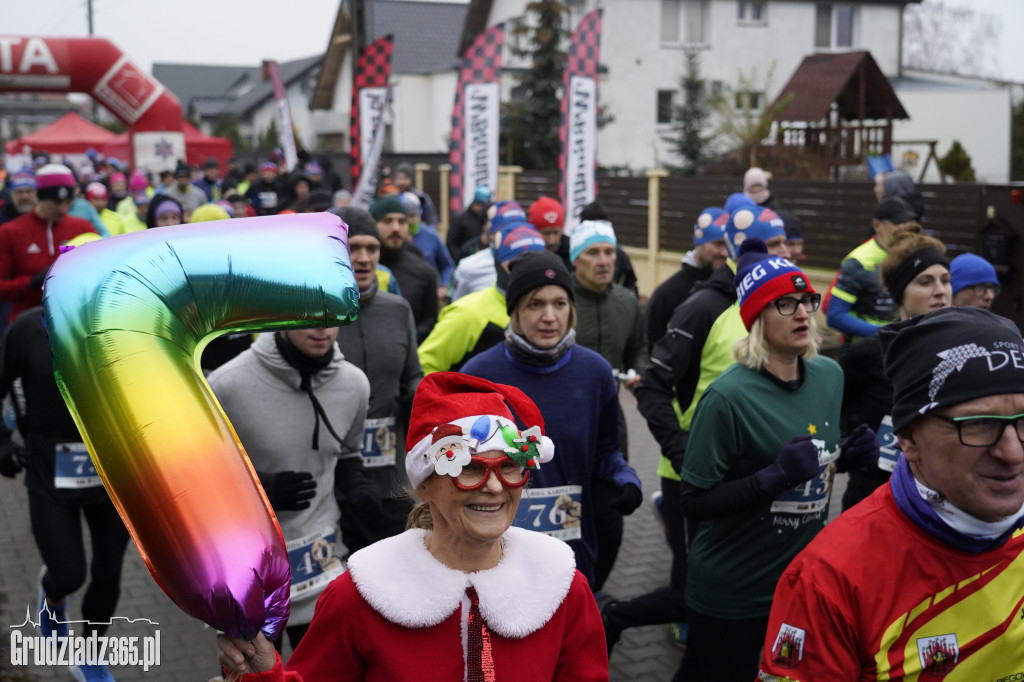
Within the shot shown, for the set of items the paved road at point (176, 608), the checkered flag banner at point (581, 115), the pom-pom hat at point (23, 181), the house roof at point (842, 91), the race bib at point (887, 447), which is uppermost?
the house roof at point (842, 91)

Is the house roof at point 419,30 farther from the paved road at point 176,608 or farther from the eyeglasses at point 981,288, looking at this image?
the eyeglasses at point 981,288

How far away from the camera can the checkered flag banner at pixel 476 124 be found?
14.6 meters

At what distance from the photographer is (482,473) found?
8.14ft

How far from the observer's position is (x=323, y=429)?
418 centimetres

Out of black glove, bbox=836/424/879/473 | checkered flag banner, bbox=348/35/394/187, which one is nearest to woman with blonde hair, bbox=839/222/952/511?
black glove, bbox=836/424/879/473

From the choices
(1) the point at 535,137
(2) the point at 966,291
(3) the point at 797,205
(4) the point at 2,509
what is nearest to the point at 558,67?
(1) the point at 535,137

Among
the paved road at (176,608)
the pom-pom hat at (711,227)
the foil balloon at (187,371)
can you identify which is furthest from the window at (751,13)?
the foil balloon at (187,371)

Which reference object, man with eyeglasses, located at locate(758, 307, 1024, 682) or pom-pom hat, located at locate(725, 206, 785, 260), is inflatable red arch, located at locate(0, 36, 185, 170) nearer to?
pom-pom hat, located at locate(725, 206, 785, 260)

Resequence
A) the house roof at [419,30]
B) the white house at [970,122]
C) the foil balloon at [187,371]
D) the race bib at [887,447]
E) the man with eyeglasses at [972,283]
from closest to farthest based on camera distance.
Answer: the foil balloon at [187,371] < the race bib at [887,447] < the man with eyeglasses at [972,283] < the white house at [970,122] < the house roof at [419,30]

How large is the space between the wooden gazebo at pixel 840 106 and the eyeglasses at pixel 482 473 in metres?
23.4

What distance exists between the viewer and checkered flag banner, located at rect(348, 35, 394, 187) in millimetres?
12773

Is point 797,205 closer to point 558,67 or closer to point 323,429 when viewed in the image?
point 323,429

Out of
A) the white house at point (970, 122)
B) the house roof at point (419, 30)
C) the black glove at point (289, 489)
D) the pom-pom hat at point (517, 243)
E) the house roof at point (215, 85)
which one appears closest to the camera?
the black glove at point (289, 489)

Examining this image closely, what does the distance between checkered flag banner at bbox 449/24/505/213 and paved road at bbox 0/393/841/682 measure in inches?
273
